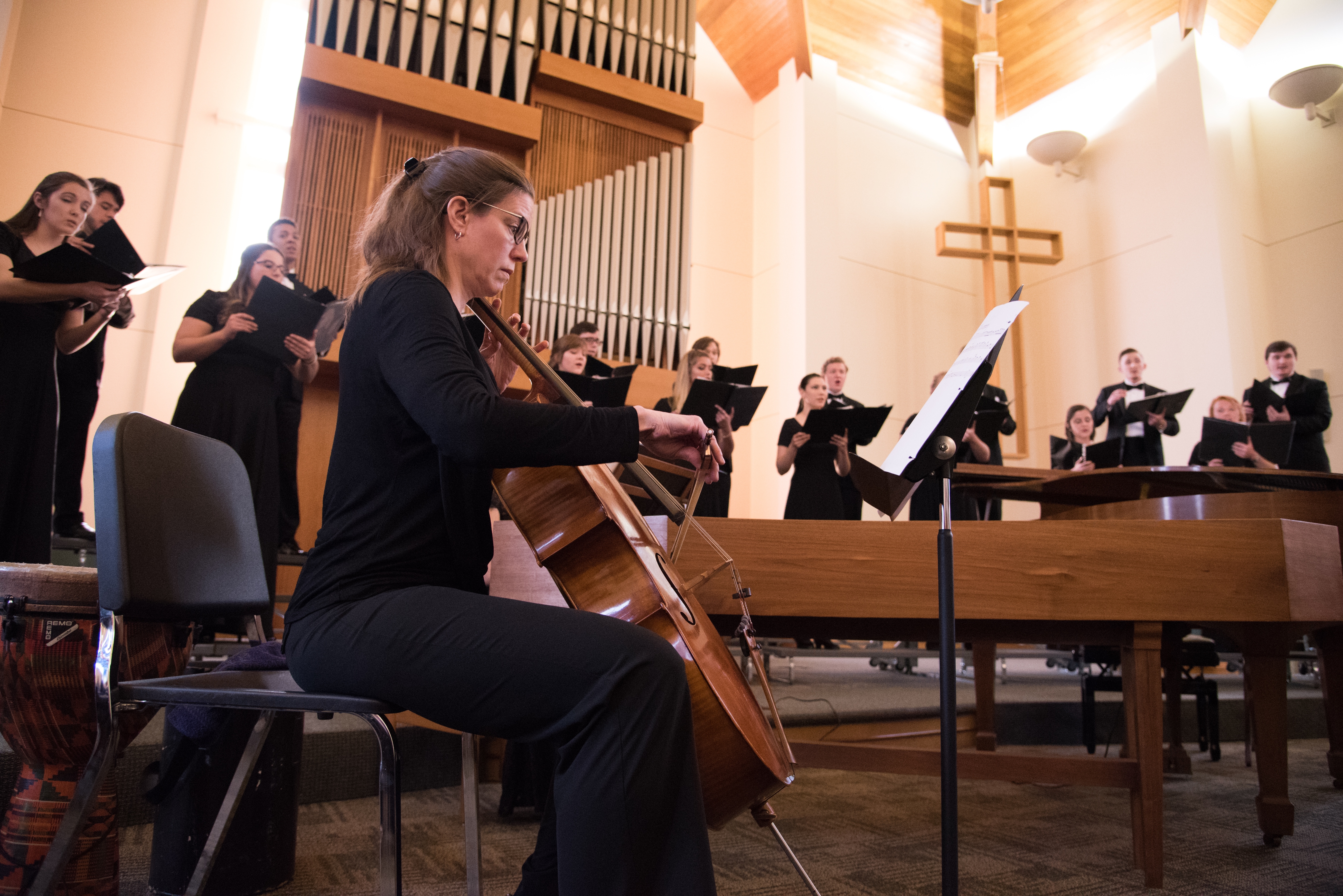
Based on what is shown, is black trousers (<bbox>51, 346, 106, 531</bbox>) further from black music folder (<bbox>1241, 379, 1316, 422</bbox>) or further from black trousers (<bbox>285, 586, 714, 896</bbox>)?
black music folder (<bbox>1241, 379, 1316, 422</bbox>)

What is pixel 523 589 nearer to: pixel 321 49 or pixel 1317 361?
pixel 321 49

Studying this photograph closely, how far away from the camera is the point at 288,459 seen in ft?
11.0

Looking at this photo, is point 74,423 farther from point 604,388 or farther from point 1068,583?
point 1068,583

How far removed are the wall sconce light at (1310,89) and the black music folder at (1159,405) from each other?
2988 millimetres

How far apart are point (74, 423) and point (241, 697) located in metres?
2.71

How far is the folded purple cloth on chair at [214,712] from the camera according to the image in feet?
4.27

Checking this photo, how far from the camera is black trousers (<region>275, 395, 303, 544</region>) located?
3.30 meters

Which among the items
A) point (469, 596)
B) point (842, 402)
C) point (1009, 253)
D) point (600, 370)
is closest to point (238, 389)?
point (600, 370)

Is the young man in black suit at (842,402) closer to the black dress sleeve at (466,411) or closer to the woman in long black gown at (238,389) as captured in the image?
the woman in long black gown at (238,389)

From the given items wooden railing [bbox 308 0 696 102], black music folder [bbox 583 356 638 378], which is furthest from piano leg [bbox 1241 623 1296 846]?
wooden railing [bbox 308 0 696 102]

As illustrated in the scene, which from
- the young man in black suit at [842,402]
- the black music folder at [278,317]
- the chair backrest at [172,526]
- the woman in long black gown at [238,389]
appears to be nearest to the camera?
the chair backrest at [172,526]

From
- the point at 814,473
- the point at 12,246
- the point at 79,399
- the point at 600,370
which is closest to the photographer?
the point at 12,246

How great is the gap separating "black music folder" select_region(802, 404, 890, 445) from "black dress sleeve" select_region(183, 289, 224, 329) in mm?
2345

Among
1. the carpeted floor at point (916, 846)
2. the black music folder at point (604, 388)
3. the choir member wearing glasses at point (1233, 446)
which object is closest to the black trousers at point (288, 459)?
the black music folder at point (604, 388)
